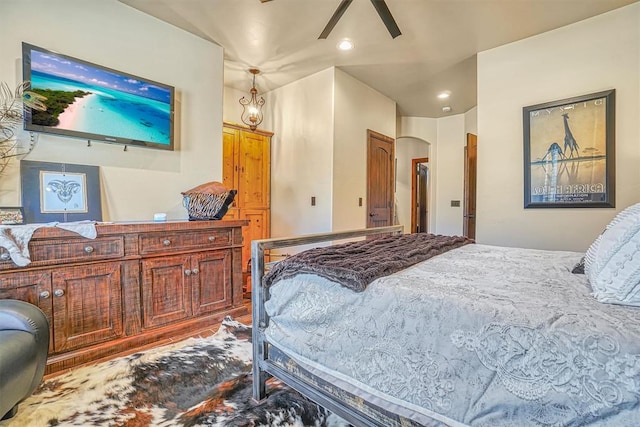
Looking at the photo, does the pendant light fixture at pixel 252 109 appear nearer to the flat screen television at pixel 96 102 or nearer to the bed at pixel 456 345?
the flat screen television at pixel 96 102

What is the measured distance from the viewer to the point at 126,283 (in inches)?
82.8

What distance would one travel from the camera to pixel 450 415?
2.91ft

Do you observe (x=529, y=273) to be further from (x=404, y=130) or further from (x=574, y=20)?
(x=404, y=130)

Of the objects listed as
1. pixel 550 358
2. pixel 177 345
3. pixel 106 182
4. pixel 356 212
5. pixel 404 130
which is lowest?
pixel 177 345

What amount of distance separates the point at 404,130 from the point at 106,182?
510 cm

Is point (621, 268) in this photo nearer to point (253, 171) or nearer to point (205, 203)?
point (205, 203)

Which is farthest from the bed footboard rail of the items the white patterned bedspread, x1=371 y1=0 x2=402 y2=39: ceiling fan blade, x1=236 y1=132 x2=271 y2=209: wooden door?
x1=236 y1=132 x2=271 y2=209: wooden door

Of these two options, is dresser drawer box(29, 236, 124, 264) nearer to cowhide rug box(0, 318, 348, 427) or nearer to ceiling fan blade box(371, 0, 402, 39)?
cowhide rug box(0, 318, 348, 427)

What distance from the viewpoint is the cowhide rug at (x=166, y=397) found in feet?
4.66

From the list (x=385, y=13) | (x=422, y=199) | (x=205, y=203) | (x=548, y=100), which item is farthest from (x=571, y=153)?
(x=422, y=199)

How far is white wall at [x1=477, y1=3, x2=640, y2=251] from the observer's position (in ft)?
8.41

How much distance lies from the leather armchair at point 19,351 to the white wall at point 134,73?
1046mm

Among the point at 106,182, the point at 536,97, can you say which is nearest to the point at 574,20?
the point at 536,97

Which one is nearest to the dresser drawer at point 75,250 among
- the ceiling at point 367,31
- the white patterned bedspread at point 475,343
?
the white patterned bedspread at point 475,343
